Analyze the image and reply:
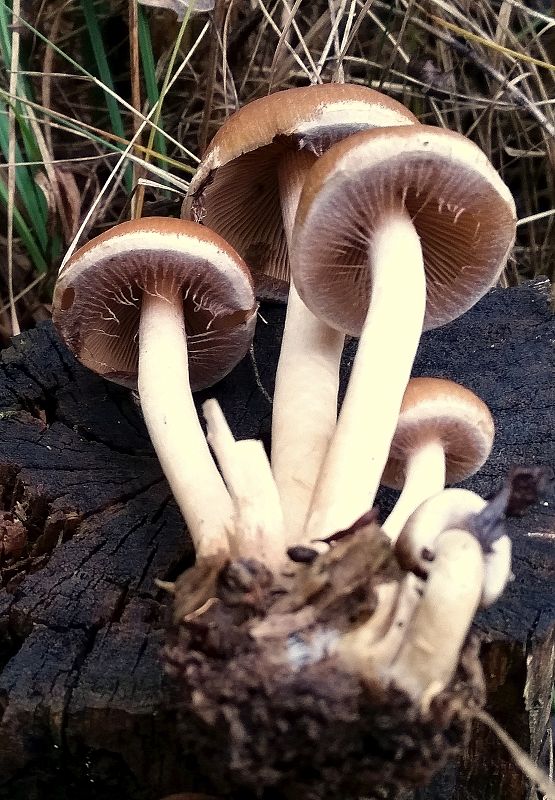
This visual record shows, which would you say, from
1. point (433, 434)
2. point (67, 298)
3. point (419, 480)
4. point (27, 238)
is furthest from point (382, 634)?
point (27, 238)

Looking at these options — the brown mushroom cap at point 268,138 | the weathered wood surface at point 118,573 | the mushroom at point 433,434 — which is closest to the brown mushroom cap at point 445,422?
the mushroom at point 433,434

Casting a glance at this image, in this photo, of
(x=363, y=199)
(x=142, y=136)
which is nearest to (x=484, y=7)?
(x=142, y=136)

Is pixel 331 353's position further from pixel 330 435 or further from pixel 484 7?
pixel 484 7

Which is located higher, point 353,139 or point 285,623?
point 353,139

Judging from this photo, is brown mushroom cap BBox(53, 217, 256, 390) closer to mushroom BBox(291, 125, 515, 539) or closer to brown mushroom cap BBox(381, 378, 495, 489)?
mushroom BBox(291, 125, 515, 539)

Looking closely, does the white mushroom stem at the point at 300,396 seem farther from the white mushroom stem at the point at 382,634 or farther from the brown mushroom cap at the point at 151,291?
the white mushroom stem at the point at 382,634

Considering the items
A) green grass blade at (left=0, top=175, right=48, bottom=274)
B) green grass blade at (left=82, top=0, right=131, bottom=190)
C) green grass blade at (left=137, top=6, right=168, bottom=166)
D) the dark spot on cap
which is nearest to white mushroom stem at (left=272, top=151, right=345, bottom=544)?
the dark spot on cap
